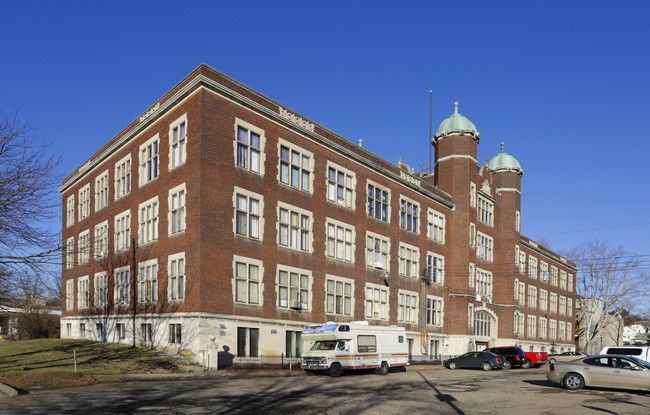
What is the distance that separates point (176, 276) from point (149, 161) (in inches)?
356

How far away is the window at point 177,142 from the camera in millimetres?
33969

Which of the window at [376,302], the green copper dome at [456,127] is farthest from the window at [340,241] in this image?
the green copper dome at [456,127]

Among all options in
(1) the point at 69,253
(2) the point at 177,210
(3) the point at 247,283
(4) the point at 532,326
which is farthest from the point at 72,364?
(4) the point at 532,326

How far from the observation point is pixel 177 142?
3462 centimetres

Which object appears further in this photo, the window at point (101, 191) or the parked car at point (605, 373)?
the window at point (101, 191)

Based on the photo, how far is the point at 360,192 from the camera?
44375 millimetres

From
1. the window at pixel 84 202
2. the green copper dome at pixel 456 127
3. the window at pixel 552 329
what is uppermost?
the green copper dome at pixel 456 127

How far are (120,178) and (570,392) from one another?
1286 inches

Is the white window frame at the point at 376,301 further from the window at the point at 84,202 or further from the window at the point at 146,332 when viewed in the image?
the window at the point at 84,202

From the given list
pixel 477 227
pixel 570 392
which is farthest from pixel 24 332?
pixel 570 392

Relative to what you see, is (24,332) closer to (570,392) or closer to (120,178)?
(120,178)

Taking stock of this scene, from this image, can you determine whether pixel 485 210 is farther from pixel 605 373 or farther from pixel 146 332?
pixel 146 332

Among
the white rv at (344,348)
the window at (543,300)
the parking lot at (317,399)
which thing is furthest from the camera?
the window at (543,300)

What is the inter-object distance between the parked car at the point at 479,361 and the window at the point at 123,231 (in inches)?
956
